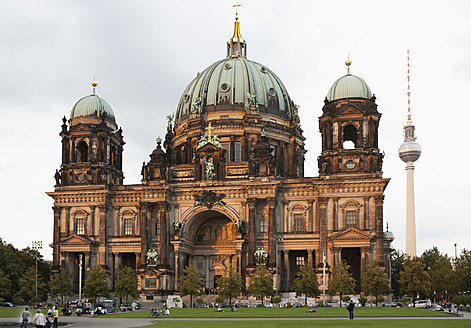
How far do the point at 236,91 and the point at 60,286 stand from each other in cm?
4005

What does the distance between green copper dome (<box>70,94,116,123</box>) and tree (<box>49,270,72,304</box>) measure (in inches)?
933

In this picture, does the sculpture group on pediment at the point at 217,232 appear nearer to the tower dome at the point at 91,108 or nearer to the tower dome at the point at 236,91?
the tower dome at the point at 236,91

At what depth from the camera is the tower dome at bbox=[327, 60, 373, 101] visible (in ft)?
299

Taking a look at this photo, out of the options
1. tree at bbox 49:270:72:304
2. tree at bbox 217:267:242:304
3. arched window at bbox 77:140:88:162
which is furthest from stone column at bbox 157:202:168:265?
arched window at bbox 77:140:88:162

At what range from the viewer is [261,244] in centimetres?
9000

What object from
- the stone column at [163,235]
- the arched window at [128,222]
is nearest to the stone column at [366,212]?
the stone column at [163,235]

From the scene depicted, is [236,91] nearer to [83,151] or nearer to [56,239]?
[83,151]

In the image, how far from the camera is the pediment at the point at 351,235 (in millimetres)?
85250

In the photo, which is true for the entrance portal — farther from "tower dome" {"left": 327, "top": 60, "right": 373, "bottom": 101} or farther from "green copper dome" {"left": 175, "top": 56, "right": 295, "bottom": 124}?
"green copper dome" {"left": 175, "top": 56, "right": 295, "bottom": 124}

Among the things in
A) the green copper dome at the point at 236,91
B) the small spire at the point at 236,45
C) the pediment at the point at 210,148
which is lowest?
the pediment at the point at 210,148

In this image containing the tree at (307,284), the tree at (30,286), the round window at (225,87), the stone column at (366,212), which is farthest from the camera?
the round window at (225,87)

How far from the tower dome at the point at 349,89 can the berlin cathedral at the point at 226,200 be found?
16cm

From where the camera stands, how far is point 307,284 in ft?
266

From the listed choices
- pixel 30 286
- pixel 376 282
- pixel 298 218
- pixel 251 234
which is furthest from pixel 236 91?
pixel 30 286
